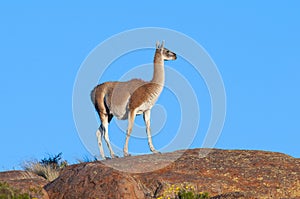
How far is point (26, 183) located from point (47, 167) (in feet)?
16.8

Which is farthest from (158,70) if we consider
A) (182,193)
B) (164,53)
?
(182,193)

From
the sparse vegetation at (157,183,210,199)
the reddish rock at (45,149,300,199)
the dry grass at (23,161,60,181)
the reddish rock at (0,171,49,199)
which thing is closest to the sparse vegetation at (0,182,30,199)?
the reddish rock at (0,171,49,199)

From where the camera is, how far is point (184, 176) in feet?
69.1

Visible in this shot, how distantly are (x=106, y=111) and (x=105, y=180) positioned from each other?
10.6 meters

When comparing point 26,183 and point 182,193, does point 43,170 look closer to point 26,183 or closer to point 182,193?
point 26,183

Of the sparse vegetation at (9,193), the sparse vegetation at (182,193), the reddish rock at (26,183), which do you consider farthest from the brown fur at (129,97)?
the sparse vegetation at (9,193)

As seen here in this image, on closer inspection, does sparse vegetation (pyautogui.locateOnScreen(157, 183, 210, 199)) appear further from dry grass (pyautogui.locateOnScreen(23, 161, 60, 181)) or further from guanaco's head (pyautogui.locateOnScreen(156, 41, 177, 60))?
guanaco's head (pyautogui.locateOnScreen(156, 41, 177, 60))

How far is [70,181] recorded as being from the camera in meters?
17.7

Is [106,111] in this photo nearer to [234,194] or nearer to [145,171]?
[145,171]

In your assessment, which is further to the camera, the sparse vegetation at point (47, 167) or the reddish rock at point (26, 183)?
the sparse vegetation at point (47, 167)

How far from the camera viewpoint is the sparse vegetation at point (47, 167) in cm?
2342

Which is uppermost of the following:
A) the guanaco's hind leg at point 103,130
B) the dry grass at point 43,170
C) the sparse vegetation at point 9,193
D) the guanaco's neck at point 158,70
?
the guanaco's neck at point 158,70

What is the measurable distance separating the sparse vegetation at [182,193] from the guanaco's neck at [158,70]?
727 centimetres

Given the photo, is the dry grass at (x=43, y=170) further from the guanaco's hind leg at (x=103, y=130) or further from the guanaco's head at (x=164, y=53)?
the guanaco's head at (x=164, y=53)
